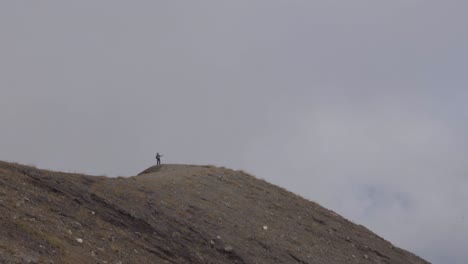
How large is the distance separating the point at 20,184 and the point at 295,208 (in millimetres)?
14235

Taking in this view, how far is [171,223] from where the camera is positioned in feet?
69.7

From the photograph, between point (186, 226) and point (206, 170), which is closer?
point (186, 226)

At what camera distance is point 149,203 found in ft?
73.2

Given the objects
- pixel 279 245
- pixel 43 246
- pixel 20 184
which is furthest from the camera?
pixel 279 245

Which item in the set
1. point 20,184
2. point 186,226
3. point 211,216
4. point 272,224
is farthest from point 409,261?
point 20,184

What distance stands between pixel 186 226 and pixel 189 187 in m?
5.48

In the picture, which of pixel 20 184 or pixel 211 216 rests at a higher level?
pixel 211 216

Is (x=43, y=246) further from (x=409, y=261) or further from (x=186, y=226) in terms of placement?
(x=409, y=261)

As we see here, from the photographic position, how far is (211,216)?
936 inches

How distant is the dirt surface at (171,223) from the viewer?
15855 mm

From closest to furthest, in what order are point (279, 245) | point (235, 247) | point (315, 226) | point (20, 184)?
1. point (20, 184)
2. point (235, 247)
3. point (279, 245)
4. point (315, 226)

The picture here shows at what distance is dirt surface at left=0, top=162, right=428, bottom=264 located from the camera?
1585cm

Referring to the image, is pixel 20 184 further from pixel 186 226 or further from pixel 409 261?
pixel 409 261

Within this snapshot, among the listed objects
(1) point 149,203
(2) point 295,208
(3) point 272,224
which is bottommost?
(1) point 149,203
